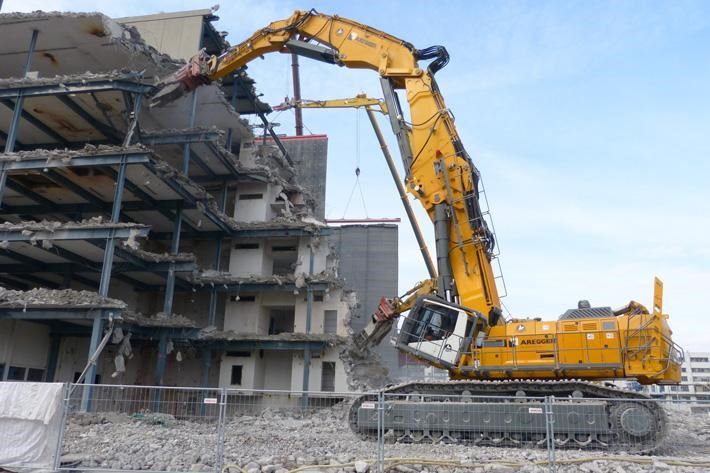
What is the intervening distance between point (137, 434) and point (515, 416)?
875 centimetres

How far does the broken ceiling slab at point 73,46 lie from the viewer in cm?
2445

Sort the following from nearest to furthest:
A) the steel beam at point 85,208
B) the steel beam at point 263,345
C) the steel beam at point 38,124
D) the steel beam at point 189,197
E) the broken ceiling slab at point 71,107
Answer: the broken ceiling slab at point 71,107 → the steel beam at point 38,124 → the steel beam at point 189,197 → the steel beam at point 85,208 → the steel beam at point 263,345

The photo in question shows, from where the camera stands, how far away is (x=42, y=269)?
82.6 ft

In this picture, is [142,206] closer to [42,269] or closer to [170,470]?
[42,269]

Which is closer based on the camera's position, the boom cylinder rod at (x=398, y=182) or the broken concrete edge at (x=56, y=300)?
the broken concrete edge at (x=56, y=300)

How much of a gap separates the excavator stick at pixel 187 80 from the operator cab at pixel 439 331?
11.3 meters

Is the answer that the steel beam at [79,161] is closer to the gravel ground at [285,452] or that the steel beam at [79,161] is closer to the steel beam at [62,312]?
the steel beam at [62,312]

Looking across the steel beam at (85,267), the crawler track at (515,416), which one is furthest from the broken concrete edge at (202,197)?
the crawler track at (515,416)

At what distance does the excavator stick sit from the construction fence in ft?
34.1

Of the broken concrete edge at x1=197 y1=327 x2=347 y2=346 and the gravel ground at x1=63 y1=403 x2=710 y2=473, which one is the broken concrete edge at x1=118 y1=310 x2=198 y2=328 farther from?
the gravel ground at x1=63 y1=403 x2=710 y2=473

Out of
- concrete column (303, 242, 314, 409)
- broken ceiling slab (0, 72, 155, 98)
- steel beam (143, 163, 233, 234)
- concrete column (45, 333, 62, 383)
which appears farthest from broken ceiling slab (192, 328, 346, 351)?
broken ceiling slab (0, 72, 155, 98)

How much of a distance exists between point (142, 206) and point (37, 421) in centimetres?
1839

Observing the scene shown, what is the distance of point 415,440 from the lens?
43.5 feet

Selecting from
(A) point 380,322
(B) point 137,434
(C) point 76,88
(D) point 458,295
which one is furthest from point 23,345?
(D) point 458,295
